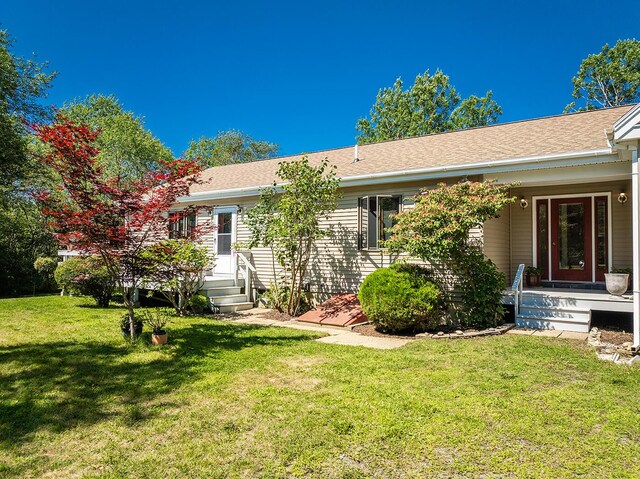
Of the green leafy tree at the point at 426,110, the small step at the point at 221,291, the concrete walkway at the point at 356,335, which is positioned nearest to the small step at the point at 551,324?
the concrete walkway at the point at 356,335

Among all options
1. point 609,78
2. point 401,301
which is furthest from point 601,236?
point 609,78

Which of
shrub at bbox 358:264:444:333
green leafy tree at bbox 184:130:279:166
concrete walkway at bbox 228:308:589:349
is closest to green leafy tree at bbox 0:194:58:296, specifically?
concrete walkway at bbox 228:308:589:349

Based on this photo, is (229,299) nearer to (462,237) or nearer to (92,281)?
(92,281)

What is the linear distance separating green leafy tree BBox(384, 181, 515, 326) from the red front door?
2.65m

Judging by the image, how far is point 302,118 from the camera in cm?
3606

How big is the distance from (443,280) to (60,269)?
10786 millimetres

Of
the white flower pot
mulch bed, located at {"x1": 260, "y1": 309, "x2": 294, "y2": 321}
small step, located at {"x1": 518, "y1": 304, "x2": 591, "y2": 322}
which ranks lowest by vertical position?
mulch bed, located at {"x1": 260, "y1": 309, "x2": 294, "y2": 321}

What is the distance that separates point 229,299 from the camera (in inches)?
448

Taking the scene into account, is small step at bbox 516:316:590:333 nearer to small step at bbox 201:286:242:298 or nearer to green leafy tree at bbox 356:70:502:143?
small step at bbox 201:286:242:298

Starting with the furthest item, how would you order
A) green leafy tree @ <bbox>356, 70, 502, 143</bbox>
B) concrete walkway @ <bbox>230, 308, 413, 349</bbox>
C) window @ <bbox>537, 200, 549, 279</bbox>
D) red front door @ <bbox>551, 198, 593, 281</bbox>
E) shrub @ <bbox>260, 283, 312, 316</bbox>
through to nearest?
green leafy tree @ <bbox>356, 70, 502, 143</bbox>, shrub @ <bbox>260, 283, 312, 316</bbox>, window @ <bbox>537, 200, 549, 279</bbox>, red front door @ <bbox>551, 198, 593, 281</bbox>, concrete walkway @ <bbox>230, 308, 413, 349</bbox>

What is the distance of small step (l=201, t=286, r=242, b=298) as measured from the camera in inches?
443

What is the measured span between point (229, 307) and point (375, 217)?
4422 millimetres

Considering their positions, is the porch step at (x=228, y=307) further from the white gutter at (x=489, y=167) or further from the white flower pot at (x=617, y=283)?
the white flower pot at (x=617, y=283)

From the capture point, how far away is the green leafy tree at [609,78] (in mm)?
24031
